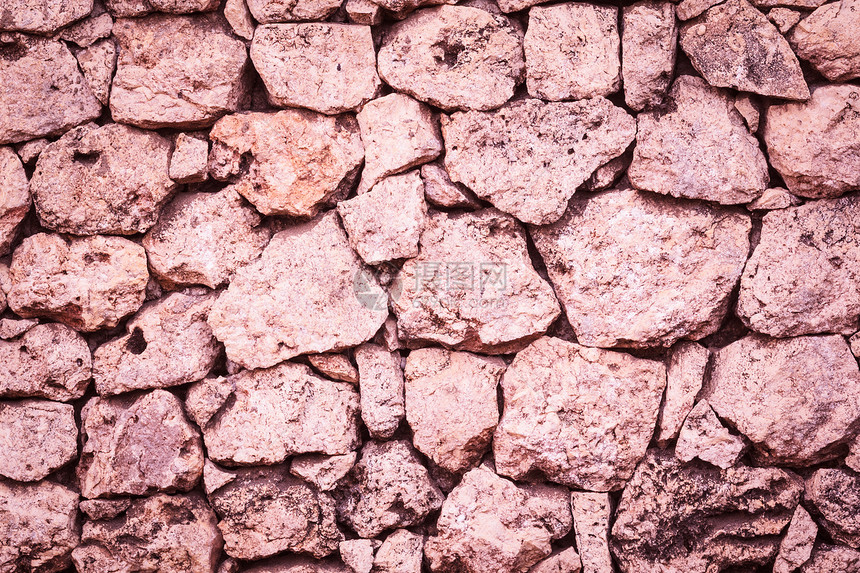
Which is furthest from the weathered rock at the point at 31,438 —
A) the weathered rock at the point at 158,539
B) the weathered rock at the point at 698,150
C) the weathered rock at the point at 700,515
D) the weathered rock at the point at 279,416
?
the weathered rock at the point at 698,150

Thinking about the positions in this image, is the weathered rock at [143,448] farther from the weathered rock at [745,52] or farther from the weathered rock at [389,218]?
the weathered rock at [745,52]

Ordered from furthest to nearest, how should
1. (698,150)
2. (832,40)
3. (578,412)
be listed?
(578,412)
(698,150)
(832,40)

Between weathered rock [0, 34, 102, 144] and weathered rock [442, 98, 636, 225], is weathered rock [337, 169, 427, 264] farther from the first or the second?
weathered rock [0, 34, 102, 144]

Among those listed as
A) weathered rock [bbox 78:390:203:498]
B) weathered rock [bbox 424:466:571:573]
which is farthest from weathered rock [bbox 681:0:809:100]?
weathered rock [bbox 78:390:203:498]

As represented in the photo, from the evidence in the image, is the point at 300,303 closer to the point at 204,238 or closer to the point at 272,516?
the point at 204,238

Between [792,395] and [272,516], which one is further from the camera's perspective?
[272,516]

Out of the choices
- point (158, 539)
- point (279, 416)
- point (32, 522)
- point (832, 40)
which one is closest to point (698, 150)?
point (832, 40)

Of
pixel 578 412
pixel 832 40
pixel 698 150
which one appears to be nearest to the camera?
pixel 832 40
